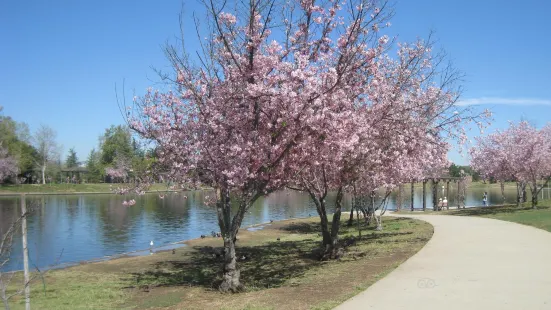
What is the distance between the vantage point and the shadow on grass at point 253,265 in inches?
504

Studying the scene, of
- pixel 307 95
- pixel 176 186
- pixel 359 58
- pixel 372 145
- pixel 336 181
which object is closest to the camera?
pixel 307 95

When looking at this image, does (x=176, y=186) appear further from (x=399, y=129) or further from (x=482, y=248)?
(x=482, y=248)

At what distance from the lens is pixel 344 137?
1080cm

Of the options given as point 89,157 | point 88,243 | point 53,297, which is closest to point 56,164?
point 89,157

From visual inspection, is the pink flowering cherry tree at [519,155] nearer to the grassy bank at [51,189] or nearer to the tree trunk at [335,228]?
the tree trunk at [335,228]

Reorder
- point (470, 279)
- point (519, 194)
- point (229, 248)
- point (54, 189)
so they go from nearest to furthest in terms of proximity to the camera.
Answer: point (470, 279) → point (229, 248) → point (519, 194) → point (54, 189)

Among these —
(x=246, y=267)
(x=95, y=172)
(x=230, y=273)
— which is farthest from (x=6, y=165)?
(x=230, y=273)

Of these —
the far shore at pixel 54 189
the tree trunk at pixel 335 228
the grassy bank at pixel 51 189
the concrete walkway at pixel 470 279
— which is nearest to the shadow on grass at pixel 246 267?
the tree trunk at pixel 335 228

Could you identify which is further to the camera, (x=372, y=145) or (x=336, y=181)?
(x=336, y=181)

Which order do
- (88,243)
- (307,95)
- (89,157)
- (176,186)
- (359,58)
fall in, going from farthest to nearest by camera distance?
(89,157) → (88,243) → (176,186) → (359,58) → (307,95)

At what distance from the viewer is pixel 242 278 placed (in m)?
12.9

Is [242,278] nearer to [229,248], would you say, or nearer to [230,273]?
[230,273]

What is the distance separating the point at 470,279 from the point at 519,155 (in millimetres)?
23694

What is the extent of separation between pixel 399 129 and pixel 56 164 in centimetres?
9650
